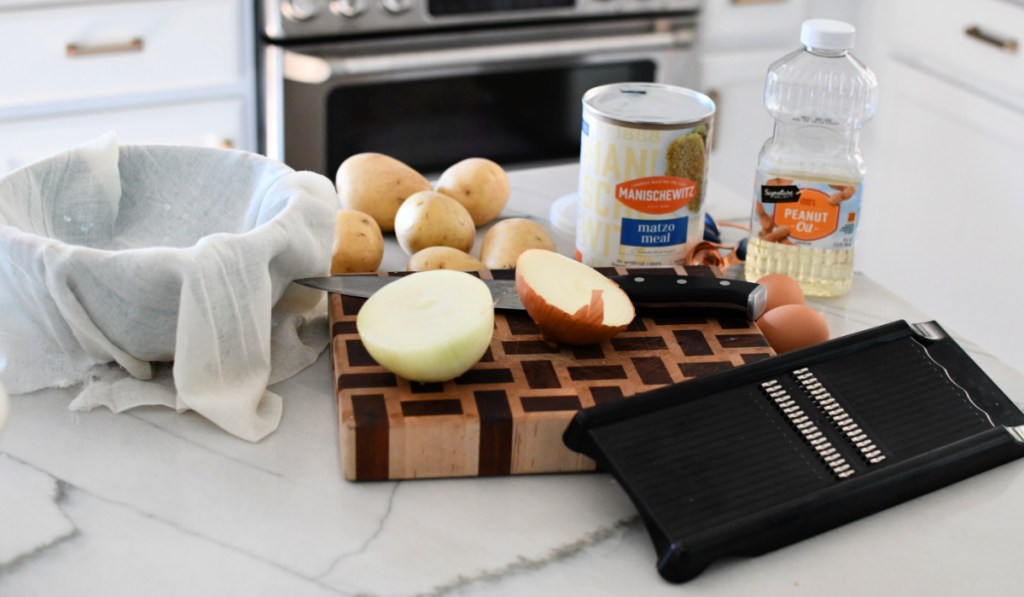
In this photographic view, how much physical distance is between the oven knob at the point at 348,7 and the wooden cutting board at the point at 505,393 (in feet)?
4.07

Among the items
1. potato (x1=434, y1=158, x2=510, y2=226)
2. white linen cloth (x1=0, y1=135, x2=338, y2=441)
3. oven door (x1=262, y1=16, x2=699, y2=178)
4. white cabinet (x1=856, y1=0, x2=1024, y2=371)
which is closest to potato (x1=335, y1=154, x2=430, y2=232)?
potato (x1=434, y1=158, x2=510, y2=226)

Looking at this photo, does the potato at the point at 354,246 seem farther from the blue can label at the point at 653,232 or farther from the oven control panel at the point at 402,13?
the oven control panel at the point at 402,13

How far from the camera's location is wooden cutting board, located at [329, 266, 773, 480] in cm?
75

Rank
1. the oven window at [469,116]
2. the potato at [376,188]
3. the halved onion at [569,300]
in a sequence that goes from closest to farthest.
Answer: the halved onion at [569,300]
the potato at [376,188]
the oven window at [469,116]

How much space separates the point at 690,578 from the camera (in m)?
0.68

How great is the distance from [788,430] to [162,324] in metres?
0.44

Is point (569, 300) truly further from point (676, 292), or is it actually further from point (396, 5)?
point (396, 5)

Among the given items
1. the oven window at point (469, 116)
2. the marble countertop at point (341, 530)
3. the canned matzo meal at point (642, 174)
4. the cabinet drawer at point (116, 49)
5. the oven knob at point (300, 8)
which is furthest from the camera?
the oven window at point (469, 116)

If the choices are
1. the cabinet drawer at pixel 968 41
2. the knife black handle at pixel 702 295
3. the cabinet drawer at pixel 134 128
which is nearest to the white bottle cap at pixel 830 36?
the knife black handle at pixel 702 295

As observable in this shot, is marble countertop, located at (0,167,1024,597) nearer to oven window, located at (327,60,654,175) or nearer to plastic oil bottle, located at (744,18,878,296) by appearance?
plastic oil bottle, located at (744,18,878,296)

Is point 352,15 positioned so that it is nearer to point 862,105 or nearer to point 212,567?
point 862,105

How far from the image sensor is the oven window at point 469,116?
208 cm

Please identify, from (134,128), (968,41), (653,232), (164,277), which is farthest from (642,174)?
(968,41)

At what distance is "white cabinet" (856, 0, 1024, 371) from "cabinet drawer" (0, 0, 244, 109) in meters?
1.32
